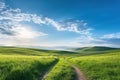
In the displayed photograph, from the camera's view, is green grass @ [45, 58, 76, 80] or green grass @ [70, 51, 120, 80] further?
green grass @ [70, 51, 120, 80]

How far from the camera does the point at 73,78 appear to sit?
90.8ft

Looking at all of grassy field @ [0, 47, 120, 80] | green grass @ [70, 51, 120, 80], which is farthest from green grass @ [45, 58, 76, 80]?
green grass @ [70, 51, 120, 80]

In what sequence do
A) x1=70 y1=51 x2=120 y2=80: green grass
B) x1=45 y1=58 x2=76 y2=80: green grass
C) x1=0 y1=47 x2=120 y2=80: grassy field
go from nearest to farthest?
x1=0 y1=47 x2=120 y2=80: grassy field
x1=45 y1=58 x2=76 y2=80: green grass
x1=70 y1=51 x2=120 y2=80: green grass

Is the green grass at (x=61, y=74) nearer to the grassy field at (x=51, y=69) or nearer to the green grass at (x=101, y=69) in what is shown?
the grassy field at (x=51, y=69)

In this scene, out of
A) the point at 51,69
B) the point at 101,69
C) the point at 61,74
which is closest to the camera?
the point at 61,74

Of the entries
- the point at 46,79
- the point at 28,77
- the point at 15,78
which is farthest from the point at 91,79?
the point at 15,78

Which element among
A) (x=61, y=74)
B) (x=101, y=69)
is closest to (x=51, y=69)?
(x=101, y=69)

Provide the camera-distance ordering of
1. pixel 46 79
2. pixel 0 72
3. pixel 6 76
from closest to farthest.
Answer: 1. pixel 6 76
2. pixel 0 72
3. pixel 46 79

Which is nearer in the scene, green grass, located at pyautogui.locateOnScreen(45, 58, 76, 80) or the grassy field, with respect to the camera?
the grassy field

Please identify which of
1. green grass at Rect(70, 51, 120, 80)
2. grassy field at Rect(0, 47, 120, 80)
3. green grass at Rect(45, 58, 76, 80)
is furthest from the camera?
green grass at Rect(70, 51, 120, 80)

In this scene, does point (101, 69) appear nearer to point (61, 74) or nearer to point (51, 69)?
point (51, 69)

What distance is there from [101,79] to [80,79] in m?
2.87

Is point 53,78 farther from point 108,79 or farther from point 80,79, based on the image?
point 108,79

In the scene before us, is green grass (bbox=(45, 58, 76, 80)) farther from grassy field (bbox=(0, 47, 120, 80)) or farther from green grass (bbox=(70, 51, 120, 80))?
green grass (bbox=(70, 51, 120, 80))
